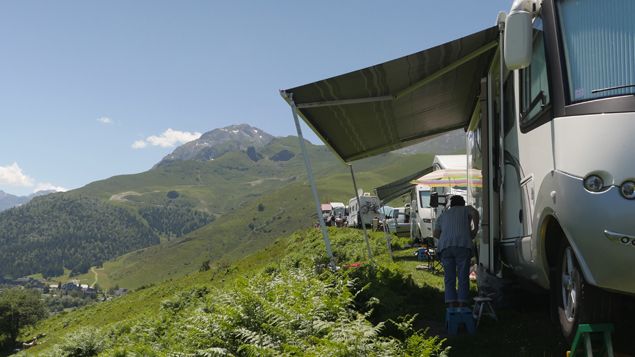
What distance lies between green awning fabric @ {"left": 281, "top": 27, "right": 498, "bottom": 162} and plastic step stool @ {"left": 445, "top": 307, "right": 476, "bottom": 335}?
3.77 metres

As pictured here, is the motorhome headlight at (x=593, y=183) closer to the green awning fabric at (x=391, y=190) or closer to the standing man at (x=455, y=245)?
the standing man at (x=455, y=245)

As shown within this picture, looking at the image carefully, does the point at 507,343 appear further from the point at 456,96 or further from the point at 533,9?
the point at 456,96

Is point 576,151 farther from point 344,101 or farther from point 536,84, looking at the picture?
A: point 344,101

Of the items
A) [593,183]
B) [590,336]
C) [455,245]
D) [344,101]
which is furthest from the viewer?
[344,101]

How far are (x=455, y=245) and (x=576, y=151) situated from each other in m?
3.97

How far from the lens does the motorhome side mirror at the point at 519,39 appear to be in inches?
207

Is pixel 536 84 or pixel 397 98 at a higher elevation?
pixel 397 98

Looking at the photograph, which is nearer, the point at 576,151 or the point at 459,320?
the point at 576,151

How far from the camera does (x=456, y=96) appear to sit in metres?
11.2

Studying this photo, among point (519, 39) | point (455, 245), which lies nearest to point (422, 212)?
point (455, 245)

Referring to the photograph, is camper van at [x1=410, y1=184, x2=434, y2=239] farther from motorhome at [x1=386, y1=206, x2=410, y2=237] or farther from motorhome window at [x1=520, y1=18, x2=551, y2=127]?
motorhome window at [x1=520, y1=18, x2=551, y2=127]

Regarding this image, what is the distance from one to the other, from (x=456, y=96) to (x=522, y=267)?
564 cm

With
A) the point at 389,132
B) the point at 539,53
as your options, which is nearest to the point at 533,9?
the point at 539,53

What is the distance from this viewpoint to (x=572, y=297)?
4.89 m
